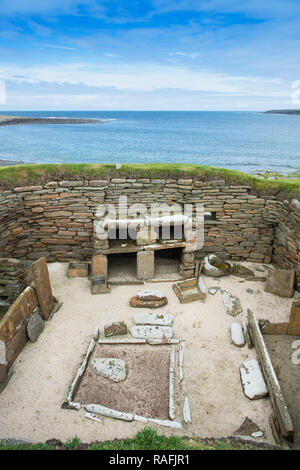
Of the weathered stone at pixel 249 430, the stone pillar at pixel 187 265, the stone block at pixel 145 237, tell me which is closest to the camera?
the weathered stone at pixel 249 430

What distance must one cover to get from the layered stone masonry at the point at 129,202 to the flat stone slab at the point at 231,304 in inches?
87.4

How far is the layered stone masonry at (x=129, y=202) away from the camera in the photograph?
30.1 ft

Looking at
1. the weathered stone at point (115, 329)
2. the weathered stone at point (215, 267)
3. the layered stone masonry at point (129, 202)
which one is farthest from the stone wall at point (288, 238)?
the weathered stone at point (115, 329)

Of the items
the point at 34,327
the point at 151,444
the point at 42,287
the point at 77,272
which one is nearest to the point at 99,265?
the point at 77,272

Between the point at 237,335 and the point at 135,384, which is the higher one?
the point at 237,335

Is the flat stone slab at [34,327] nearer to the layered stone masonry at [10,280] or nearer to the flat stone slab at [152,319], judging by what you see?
the layered stone masonry at [10,280]

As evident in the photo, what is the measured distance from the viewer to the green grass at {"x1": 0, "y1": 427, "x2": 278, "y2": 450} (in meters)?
4.02

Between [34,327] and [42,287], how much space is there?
0.88m

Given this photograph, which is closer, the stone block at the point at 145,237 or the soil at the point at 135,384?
the soil at the point at 135,384

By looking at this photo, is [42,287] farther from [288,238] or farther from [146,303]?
[288,238]

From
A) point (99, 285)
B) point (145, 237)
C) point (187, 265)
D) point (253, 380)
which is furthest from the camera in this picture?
point (187, 265)

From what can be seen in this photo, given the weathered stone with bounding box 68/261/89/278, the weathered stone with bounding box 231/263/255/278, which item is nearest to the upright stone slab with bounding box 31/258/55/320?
the weathered stone with bounding box 68/261/89/278

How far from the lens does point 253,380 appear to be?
545 cm

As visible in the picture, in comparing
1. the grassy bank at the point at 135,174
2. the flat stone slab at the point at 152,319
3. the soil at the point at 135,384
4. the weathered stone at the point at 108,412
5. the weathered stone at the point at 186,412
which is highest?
the grassy bank at the point at 135,174
